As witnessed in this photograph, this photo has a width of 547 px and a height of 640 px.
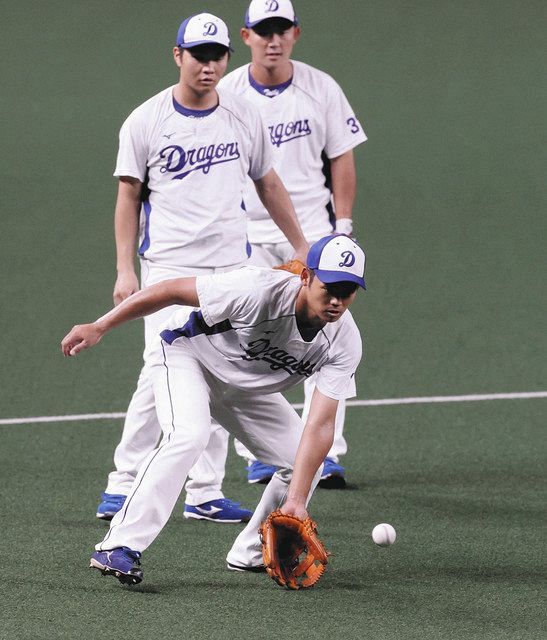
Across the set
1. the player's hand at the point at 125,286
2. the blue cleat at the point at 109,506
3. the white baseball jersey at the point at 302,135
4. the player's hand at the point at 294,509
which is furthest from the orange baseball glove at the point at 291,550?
the white baseball jersey at the point at 302,135

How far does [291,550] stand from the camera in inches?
228

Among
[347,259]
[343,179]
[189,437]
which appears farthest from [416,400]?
[347,259]

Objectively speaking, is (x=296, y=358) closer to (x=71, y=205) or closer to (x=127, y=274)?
(x=127, y=274)

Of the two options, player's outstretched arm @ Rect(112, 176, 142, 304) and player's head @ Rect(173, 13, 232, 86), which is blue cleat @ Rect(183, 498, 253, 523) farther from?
player's head @ Rect(173, 13, 232, 86)

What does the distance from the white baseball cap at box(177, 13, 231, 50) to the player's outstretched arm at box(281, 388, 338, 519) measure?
6.82 ft

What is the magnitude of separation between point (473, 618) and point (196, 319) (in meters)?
1.79

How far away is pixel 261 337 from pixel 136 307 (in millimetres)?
564

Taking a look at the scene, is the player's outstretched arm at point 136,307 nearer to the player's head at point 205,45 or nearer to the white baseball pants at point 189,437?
the white baseball pants at point 189,437

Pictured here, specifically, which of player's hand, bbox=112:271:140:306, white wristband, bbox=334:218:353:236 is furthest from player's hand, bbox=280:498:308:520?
white wristband, bbox=334:218:353:236

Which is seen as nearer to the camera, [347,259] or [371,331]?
[347,259]

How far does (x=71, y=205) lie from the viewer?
44.6 feet

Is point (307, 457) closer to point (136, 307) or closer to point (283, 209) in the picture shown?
point (136, 307)

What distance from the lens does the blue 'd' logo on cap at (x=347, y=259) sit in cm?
537

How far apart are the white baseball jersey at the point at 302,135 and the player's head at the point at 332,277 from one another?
2188 mm
